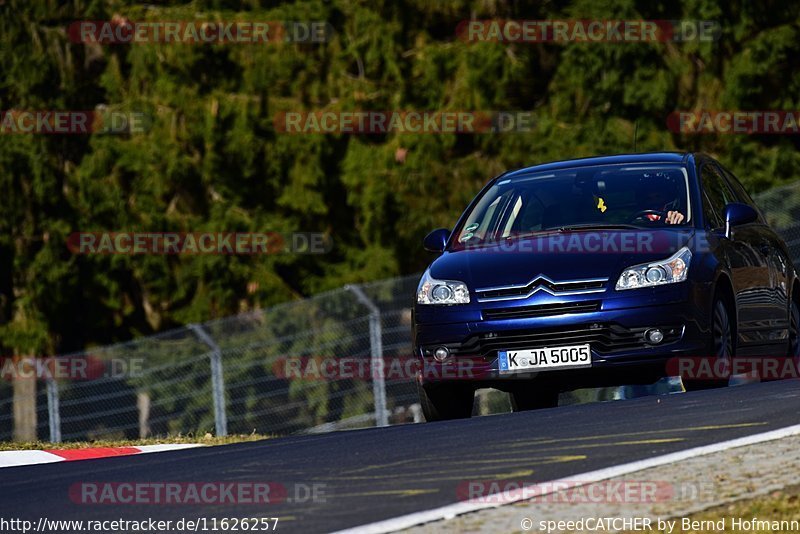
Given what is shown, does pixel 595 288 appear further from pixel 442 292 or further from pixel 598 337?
pixel 442 292

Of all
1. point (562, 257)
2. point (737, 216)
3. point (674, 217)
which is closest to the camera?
point (562, 257)

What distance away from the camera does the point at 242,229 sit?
3169 cm

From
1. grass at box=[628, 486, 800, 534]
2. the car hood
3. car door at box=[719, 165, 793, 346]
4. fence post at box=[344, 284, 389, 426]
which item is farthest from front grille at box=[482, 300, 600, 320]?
fence post at box=[344, 284, 389, 426]

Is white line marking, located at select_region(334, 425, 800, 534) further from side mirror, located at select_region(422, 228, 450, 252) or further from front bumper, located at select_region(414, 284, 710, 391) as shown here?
side mirror, located at select_region(422, 228, 450, 252)

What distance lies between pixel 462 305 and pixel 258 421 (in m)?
11.9

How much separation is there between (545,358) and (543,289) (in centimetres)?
41

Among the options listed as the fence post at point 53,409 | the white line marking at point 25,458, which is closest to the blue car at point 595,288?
the white line marking at point 25,458

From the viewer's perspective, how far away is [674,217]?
11.5 meters

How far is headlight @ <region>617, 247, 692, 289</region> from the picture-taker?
34.7 ft

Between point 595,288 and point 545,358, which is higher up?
point 595,288

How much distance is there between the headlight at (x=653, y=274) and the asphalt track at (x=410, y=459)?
893mm

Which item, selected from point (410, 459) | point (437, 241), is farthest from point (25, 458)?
point (410, 459)

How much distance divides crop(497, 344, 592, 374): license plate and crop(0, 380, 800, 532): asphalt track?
63 cm

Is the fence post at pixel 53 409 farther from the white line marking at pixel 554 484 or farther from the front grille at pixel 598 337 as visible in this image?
the white line marking at pixel 554 484
